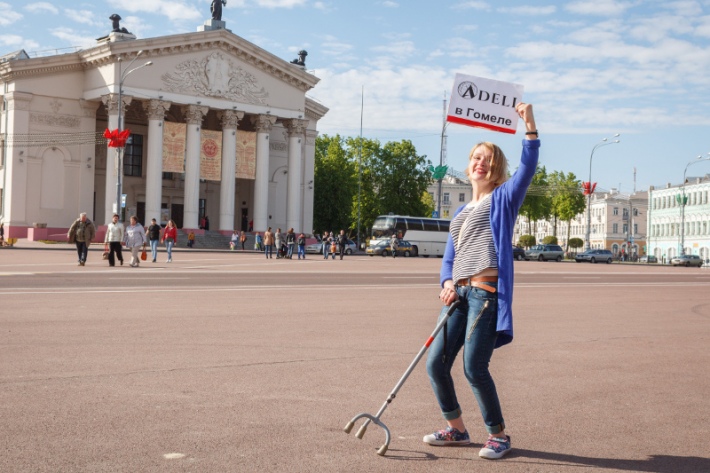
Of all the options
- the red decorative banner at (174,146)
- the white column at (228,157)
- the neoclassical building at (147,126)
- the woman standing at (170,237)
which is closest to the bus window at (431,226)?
the neoclassical building at (147,126)

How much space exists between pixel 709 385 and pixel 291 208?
199 feet

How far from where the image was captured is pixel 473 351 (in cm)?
537

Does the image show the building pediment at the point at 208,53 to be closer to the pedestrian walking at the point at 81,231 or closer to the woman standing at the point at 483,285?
the pedestrian walking at the point at 81,231

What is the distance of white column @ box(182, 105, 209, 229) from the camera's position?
62.3 metres

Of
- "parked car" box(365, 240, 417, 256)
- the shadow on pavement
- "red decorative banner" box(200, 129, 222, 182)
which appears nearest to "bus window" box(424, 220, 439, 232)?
"parked car" box(365, 240, 417, 256)

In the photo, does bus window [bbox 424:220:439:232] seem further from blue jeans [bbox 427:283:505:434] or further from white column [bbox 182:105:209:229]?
blue jeans [bbox 427:283:505:434]

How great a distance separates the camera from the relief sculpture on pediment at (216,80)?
6128 centimetres

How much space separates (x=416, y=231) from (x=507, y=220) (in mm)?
70098

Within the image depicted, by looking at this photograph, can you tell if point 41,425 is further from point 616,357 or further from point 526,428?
point 616,357

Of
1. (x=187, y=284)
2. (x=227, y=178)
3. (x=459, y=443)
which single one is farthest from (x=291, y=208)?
(x=459, y=443)

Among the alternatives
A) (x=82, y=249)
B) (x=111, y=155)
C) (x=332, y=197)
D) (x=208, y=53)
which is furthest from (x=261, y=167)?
(x=82, y=249)

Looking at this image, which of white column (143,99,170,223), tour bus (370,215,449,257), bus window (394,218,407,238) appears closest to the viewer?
white column (143,99,170,223)

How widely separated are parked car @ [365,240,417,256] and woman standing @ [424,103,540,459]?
210 ft

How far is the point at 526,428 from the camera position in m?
6.29
